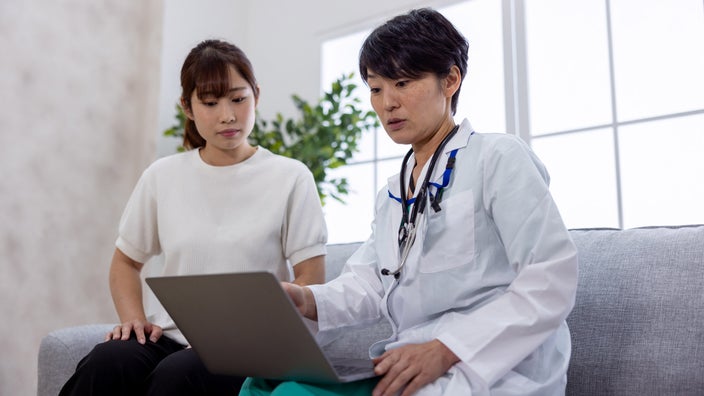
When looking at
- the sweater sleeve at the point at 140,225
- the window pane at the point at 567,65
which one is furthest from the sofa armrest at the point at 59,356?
the window pane at the point at 567,65

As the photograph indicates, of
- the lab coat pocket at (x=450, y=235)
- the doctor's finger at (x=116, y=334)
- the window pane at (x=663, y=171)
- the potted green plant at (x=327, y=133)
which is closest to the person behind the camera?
the lab coat pocket at (x=450, y=235)

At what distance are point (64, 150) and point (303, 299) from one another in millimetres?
2118

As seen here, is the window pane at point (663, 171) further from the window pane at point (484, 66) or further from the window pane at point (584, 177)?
the window pane at point (484, 66)

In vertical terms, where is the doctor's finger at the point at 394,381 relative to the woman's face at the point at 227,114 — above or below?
below

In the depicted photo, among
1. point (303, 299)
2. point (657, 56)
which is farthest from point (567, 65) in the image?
point (303, 299)

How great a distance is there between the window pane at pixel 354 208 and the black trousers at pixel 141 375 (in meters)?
1.92

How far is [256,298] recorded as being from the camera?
103cm

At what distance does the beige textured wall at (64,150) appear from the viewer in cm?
283

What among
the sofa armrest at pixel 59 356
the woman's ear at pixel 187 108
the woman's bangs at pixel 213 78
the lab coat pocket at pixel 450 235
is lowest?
the sofa armrest at pixel 59 356

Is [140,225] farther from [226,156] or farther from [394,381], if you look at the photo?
[394,381]

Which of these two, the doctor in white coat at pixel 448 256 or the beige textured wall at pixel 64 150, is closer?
the doctor in white coat at pixel 448 256

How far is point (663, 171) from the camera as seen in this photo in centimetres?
258

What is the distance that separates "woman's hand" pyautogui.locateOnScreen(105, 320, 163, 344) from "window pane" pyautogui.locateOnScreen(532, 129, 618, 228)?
1754 millimetres

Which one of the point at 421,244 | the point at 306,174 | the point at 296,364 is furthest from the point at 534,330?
the point at 306,174
